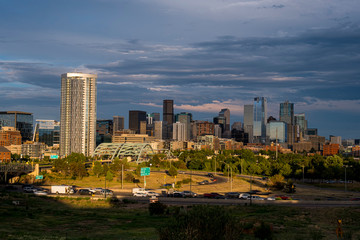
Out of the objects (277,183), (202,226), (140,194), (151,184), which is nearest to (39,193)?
(140,194)

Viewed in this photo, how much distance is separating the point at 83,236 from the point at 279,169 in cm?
12320

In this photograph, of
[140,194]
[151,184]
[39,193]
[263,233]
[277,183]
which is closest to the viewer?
[263,233]

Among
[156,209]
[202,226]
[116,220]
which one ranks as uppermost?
[202,226]

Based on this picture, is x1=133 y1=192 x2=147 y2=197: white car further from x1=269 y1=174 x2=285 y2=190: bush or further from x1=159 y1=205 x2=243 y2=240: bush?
x1=159 y1=205 x2=243 y2=240: bush

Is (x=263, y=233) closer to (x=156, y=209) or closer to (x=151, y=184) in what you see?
(x=156, y=209)

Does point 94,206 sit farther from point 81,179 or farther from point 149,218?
point 81,179

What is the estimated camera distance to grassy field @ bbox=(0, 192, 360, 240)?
43031mm

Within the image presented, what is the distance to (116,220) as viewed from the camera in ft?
178

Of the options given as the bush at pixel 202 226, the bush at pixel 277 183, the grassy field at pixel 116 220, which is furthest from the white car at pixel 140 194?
the bush at pixel 202 226

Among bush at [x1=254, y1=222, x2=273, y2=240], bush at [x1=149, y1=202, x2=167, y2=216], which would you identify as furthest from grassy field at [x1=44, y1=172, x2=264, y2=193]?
bush at [x1=254, y1=222, x2=273, y2=240]

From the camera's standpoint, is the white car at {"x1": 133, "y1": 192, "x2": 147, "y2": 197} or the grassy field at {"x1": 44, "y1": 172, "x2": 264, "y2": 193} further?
the grassy field at {"x1": 44, "y1": 172, "x2": 264, "y2": 193}

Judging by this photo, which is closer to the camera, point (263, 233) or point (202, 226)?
point (202, 226)

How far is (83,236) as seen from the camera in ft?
138

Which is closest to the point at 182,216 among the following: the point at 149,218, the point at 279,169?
the point at 149,218
